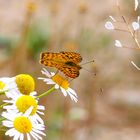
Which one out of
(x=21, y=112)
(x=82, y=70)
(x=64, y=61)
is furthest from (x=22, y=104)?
(x=82, y=70)

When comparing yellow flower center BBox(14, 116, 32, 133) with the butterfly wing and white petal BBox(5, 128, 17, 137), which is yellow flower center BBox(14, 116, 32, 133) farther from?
the butterfly wing

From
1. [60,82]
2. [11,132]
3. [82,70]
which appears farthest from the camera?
[82,70]

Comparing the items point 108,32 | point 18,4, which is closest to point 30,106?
point 108,32

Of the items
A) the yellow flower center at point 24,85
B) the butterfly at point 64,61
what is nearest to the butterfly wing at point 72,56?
the butterfly at point 64,61

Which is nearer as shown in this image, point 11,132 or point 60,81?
point 11,132

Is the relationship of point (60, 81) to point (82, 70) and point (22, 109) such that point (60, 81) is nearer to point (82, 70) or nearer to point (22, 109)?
point (22, 109)

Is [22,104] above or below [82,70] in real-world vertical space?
above
